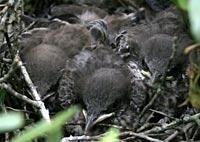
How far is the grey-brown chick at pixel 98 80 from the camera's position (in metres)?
2.16

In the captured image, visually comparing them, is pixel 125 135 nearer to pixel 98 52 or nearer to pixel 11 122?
pixel 98 52

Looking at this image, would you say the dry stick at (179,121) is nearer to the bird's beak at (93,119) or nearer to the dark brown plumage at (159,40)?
the bird's beak at (93,119)

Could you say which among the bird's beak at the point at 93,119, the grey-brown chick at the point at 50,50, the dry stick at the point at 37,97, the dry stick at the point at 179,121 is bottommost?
the dry stick at the point at 179,121

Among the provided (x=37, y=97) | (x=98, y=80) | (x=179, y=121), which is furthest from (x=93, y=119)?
(x=179, y=121)

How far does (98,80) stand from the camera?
2.17 m

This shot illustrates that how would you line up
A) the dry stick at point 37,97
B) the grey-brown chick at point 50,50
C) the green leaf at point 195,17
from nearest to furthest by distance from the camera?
the green leaf at point 195,17 < the dry stick at point 37,97 < the grey-brown chick at point 50,50

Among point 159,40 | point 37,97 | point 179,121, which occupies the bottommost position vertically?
point 179,121

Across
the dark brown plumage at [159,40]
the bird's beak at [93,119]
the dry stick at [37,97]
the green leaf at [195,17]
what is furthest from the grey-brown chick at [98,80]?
the green leaf at [195,17]

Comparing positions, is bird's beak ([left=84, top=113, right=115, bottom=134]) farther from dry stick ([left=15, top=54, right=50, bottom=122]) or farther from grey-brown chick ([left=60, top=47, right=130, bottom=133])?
dry stick ([left=15, top=54, right=50, bottom=122])

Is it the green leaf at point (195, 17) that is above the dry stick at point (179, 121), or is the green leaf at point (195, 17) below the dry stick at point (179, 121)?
above

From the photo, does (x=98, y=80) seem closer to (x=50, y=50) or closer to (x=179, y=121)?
(x=50, y=50)

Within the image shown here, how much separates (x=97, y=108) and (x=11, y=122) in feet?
5.68

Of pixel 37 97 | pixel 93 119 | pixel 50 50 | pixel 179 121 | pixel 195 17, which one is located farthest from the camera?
pixel 50 50

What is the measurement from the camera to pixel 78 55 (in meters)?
2.51
